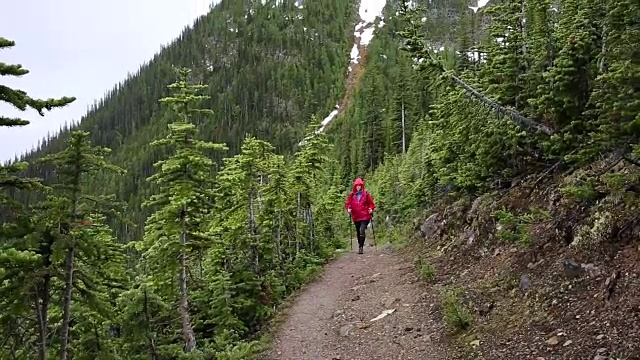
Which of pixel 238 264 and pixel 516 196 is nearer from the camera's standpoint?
pixel 516 196

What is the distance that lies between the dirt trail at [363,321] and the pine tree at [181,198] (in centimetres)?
310

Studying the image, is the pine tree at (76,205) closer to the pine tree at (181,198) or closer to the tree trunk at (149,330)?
the tree trunk at (149,330)

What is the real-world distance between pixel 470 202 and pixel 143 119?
Answer: 178998 mm

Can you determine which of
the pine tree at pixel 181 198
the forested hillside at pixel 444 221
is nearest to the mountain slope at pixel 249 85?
the forested hillside at pixel 444 221

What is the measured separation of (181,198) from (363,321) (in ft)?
17.4

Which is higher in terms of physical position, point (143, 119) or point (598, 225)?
point (143, 119)

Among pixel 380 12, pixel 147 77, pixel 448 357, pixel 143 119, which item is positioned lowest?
pixel 448 357

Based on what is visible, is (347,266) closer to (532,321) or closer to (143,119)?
(532,321)

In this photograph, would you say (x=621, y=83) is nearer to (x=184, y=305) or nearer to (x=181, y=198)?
(x=181, y=198)

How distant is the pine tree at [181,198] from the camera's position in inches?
501

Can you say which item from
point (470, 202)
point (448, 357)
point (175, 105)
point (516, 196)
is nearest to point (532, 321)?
point (448, 357)

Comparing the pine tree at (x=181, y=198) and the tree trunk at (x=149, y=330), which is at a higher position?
Answer: the pine tree at (x=181, y=198)

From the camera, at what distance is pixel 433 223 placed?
664 inches

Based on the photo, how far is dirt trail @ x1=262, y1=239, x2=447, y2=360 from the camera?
8836 mm
